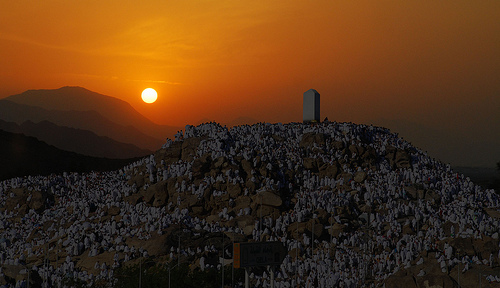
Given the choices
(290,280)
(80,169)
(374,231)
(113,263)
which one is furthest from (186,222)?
(80,169)

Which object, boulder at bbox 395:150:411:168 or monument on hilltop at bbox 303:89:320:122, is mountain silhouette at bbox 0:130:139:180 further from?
boulder at bbox 395:150:411:168

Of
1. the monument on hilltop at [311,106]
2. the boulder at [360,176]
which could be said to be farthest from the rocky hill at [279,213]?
the monument on hilltop at [311,106]

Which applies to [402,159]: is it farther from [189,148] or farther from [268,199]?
[189,148]

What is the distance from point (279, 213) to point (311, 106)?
18.3 m

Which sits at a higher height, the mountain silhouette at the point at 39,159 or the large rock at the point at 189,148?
the large rock at the point at 189,148

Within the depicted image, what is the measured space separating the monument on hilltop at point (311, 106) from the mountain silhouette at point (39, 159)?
8954cm

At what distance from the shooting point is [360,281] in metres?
40.4

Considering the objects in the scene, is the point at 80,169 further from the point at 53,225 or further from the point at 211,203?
the point at 211,203

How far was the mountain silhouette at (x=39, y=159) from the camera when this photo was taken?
147125 mm

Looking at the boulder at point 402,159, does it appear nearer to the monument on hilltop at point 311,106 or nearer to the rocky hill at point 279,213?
the rocky hill at point 279,213

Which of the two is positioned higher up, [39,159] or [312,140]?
[312,140]

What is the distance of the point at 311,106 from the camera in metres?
63.3

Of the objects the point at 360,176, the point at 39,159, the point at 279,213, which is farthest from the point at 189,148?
the point at 39,159

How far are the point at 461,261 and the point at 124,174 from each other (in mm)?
37233
